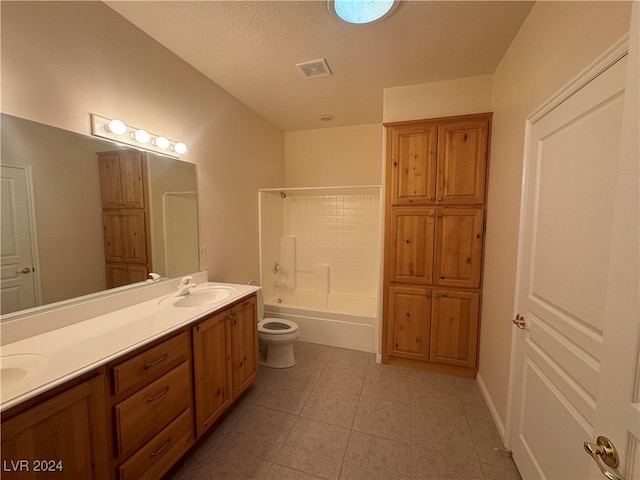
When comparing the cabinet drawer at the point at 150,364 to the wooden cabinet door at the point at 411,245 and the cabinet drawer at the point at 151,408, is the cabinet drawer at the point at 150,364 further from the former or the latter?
the wooden cabinet door at the point at 411,245

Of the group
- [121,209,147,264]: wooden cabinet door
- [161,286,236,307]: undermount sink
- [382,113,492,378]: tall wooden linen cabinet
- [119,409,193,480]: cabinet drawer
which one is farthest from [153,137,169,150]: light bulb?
[382,113,492,378]: tall wooden linen cabinet

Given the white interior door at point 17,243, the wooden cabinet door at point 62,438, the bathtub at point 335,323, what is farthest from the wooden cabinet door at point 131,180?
the bathtub at point 335,323

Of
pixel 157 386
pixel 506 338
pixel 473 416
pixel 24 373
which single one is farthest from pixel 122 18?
pixel 473 416

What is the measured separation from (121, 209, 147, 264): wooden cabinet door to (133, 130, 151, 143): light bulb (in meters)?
0.45

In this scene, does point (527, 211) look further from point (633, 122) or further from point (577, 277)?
point (633, 122)

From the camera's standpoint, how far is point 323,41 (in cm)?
175

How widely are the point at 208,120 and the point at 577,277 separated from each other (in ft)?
8.54

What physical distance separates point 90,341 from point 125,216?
2.55 ft

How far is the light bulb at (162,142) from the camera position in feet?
5.78

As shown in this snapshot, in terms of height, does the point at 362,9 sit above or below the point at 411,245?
above

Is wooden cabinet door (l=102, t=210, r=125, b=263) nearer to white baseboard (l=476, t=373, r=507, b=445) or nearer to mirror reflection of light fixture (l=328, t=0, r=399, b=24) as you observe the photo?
mirror reflection of light fixture (l=328, t=0, r=399, b=24)

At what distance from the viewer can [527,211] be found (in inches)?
54.9

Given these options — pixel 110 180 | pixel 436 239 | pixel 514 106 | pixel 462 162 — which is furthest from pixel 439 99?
pixel 110 180

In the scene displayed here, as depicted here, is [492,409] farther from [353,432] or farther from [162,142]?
[162,142]
